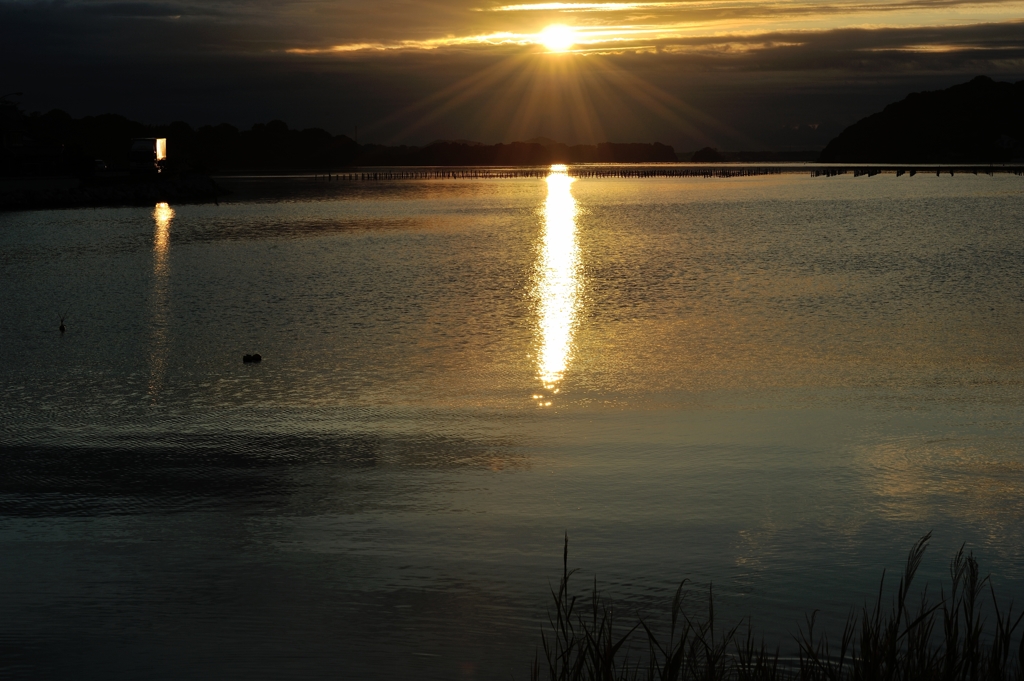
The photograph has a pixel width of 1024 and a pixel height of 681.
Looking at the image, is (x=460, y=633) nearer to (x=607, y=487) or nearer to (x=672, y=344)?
(x=607, y=487)

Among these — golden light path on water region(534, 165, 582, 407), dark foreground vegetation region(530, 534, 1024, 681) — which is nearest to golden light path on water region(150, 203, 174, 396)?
golden light path on water region(534, 165, 582, 407)

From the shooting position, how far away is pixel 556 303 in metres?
27.2

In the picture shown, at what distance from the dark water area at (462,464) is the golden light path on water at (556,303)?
154mm

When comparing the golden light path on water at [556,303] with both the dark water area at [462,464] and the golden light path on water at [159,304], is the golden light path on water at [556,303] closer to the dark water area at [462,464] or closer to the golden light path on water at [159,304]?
the dark water area at [462,464]

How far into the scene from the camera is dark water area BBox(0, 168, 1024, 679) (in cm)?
707

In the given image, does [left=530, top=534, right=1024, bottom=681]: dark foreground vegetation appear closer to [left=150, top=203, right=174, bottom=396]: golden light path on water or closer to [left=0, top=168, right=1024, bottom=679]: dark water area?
[left=0, top=168, right=1024, bottom=679]: dark water area

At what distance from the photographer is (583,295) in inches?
1140

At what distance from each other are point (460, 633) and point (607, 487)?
142 inches

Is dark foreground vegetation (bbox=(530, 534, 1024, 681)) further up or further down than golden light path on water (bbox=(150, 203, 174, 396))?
further down

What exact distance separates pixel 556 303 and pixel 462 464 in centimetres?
1646

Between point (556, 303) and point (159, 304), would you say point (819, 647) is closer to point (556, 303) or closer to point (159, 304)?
point (556, 303)

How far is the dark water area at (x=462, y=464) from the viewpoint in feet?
23.2

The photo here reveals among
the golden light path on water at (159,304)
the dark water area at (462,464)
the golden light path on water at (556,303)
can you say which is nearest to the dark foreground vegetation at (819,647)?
the dark water area at (462,464)

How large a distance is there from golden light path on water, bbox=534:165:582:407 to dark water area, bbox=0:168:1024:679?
0.15 m
